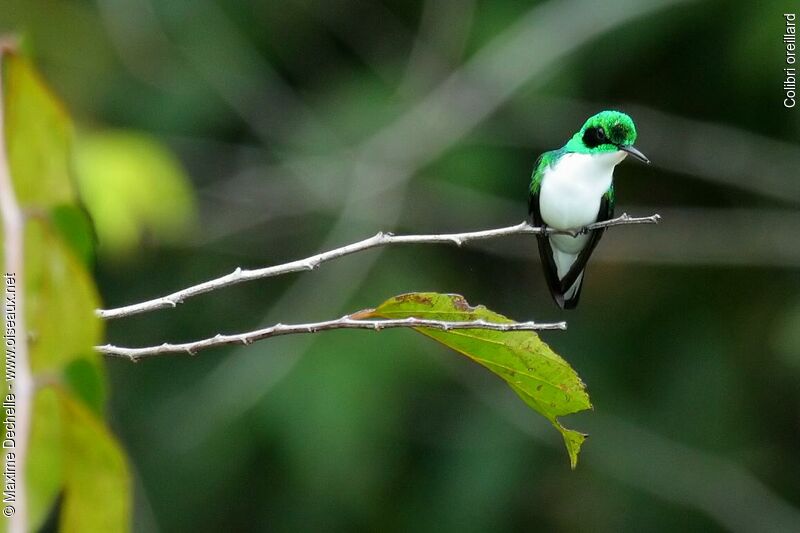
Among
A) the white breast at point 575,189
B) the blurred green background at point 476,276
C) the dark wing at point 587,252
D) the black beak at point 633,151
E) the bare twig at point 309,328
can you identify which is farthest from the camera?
the blurred green background at point 476,276

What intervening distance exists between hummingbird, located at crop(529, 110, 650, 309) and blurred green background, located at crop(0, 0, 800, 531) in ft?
12.9

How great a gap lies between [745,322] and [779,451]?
969 millimetres

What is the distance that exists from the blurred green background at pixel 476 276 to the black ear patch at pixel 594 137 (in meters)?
4.57

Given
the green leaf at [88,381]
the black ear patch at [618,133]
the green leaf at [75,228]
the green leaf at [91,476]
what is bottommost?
the green leaf at [91,476]

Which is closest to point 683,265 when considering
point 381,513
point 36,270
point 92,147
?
point 381,513

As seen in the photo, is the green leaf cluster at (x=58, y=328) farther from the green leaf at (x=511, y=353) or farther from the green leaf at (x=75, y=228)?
the green leaf at (x=511, y=353)

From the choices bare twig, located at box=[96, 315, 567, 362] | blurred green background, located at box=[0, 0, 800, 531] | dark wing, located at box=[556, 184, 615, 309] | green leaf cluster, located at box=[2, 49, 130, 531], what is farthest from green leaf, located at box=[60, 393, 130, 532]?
blurred green background, located at box=[0, 0, 800, 531]

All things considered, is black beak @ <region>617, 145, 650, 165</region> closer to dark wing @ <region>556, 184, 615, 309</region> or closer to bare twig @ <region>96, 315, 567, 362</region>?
dark wing @ <region>556, 184, 615, 309</region>

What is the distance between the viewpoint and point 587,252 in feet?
12.6

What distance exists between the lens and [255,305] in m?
8.47

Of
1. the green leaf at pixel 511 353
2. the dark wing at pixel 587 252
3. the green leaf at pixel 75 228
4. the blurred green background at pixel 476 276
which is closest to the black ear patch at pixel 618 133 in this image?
the dark wing at pixel 587 252

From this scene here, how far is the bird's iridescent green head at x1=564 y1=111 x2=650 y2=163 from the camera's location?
3150mm

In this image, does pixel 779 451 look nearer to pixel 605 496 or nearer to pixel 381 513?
pixel 605 496

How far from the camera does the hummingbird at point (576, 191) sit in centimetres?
320
